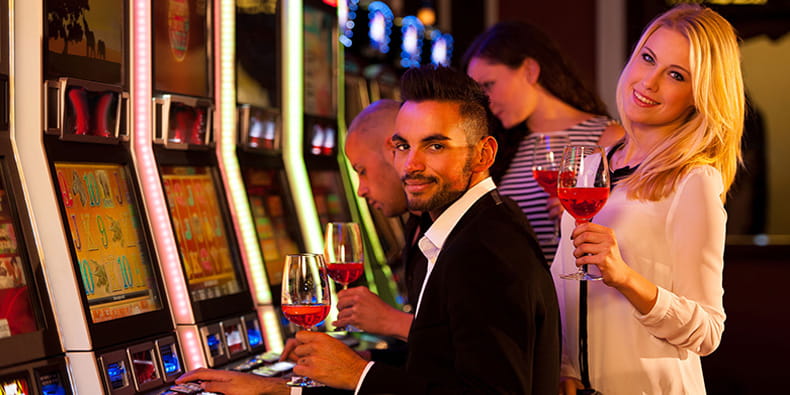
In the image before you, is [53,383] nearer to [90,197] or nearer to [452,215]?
[90,197]

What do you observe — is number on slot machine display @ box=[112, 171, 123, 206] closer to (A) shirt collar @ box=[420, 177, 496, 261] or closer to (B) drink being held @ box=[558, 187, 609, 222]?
(A) shirt collar @ box=[420, 177, 496, 261]

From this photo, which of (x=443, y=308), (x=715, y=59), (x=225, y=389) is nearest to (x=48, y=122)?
(x=225, y=389)

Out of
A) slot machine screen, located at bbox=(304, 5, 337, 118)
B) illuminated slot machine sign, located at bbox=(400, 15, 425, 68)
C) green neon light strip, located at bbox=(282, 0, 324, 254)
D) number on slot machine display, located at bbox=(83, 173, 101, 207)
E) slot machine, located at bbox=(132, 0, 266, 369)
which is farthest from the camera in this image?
illuminated slot machine sign, located at bbox=(400, 15, 425, 68)

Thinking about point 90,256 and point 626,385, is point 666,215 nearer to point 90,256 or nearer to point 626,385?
point 626,385

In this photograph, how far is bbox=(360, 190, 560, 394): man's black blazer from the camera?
1.90 metres

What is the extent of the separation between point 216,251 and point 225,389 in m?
0.90

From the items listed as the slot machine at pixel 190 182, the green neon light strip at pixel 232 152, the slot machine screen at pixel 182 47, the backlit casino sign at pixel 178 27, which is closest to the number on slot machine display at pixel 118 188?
the slot machine at pixel 190 182

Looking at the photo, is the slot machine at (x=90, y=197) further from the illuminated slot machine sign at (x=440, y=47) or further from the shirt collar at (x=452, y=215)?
the illuminated slot machine sign at (x=440, y=47)

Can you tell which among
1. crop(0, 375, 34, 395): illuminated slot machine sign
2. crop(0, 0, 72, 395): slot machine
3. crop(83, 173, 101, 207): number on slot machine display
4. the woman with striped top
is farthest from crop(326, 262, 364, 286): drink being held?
the woman with striped top

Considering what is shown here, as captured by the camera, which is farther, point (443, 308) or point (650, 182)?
point (650, 182)

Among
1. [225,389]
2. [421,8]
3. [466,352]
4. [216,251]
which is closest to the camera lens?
[466,352]

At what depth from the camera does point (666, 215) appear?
7.73 ft

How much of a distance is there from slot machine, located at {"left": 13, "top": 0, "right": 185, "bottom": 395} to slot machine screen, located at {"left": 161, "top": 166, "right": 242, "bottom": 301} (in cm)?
18

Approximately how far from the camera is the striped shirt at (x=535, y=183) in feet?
11.8
